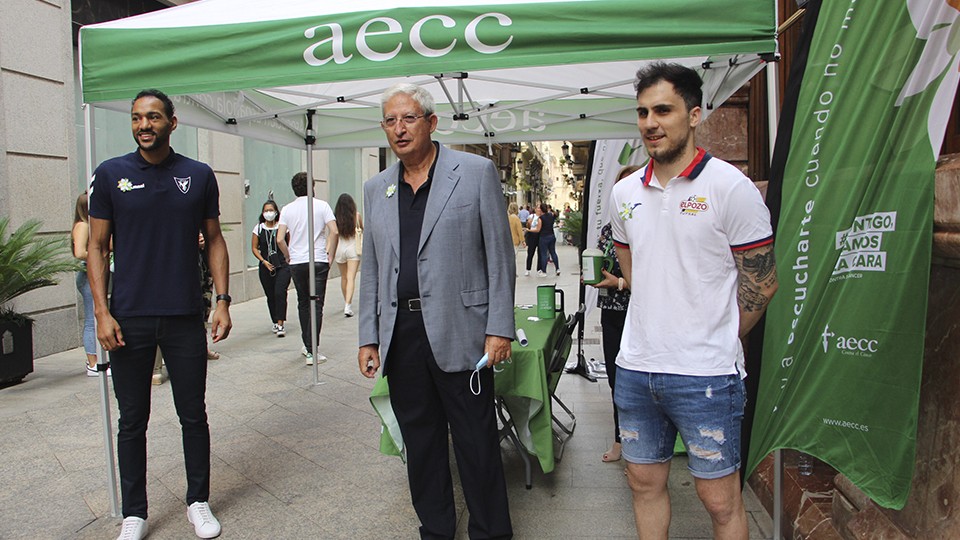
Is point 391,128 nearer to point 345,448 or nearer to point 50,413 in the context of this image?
point 345,448

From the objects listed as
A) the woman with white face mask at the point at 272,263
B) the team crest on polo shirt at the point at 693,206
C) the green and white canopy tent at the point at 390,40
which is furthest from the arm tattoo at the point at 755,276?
the woman with white face mask at the point at 272,263

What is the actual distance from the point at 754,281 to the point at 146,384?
278 cm

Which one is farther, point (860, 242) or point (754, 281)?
point (860, 242)

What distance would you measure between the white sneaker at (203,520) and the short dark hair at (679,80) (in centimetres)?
283

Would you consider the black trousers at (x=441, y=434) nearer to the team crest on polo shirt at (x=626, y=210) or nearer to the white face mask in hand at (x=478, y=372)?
the white face mask in hand at (x=478, y=372)

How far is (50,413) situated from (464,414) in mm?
4125

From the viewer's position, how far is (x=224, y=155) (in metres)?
12.2

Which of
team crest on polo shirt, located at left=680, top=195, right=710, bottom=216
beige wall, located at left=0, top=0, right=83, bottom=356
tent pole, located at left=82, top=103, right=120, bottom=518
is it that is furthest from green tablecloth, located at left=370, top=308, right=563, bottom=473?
beige wall, located at left=0, top=0, right=83, bottom=356

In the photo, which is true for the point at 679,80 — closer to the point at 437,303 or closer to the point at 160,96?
the point at 437,303

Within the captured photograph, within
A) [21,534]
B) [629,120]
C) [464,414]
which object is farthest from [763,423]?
[629,120]

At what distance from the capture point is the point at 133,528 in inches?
137

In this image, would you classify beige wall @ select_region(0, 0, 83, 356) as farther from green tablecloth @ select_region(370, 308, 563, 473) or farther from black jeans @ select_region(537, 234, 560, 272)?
black jeans @ select_region(537, 234, 560, 272)

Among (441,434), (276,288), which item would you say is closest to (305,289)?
(276,288)

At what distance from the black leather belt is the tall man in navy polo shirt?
1.06 metres
